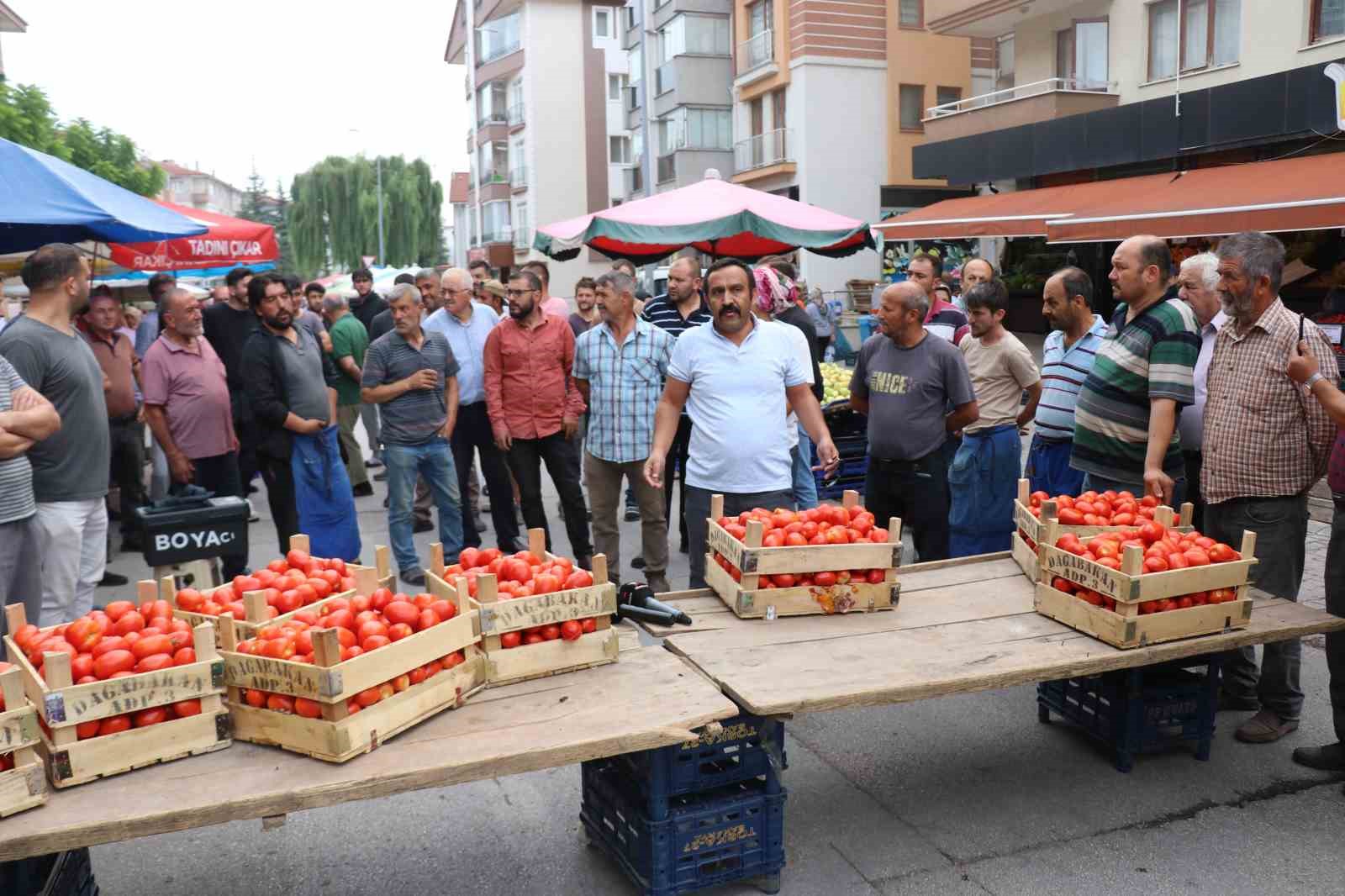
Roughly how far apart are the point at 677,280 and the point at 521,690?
465cm

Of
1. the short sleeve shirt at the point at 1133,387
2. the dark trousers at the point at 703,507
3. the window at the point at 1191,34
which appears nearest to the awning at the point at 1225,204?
the window at the point at 1191,34

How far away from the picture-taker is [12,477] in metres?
4.66

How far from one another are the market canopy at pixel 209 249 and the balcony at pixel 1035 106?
1514cm

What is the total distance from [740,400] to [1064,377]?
1.95 metres

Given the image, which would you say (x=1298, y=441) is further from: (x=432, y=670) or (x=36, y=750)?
(x=36, y=750)

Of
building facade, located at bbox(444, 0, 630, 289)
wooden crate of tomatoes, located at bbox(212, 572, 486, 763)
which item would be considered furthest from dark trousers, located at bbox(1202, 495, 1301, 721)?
building facade, located at bbox(444, 0, 630, 289)

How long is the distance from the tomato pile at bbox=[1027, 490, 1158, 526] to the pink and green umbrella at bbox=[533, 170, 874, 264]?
536 centimetres

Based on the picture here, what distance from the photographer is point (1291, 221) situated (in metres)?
12.2

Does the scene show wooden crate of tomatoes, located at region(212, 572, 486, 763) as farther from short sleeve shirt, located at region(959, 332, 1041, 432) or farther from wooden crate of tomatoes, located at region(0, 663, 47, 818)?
short sleeve shirt, located at region(959, 332, 1041, 432)

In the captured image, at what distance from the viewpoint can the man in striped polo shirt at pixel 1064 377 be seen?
6008mm

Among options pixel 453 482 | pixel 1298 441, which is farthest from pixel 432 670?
pixel 453 482

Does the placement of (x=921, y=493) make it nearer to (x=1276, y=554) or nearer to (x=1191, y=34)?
(x=1276, y=554)

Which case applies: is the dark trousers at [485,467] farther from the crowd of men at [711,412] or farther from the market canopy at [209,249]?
the market canopy at [209,249]

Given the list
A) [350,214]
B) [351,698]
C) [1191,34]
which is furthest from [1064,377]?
[350,214]
